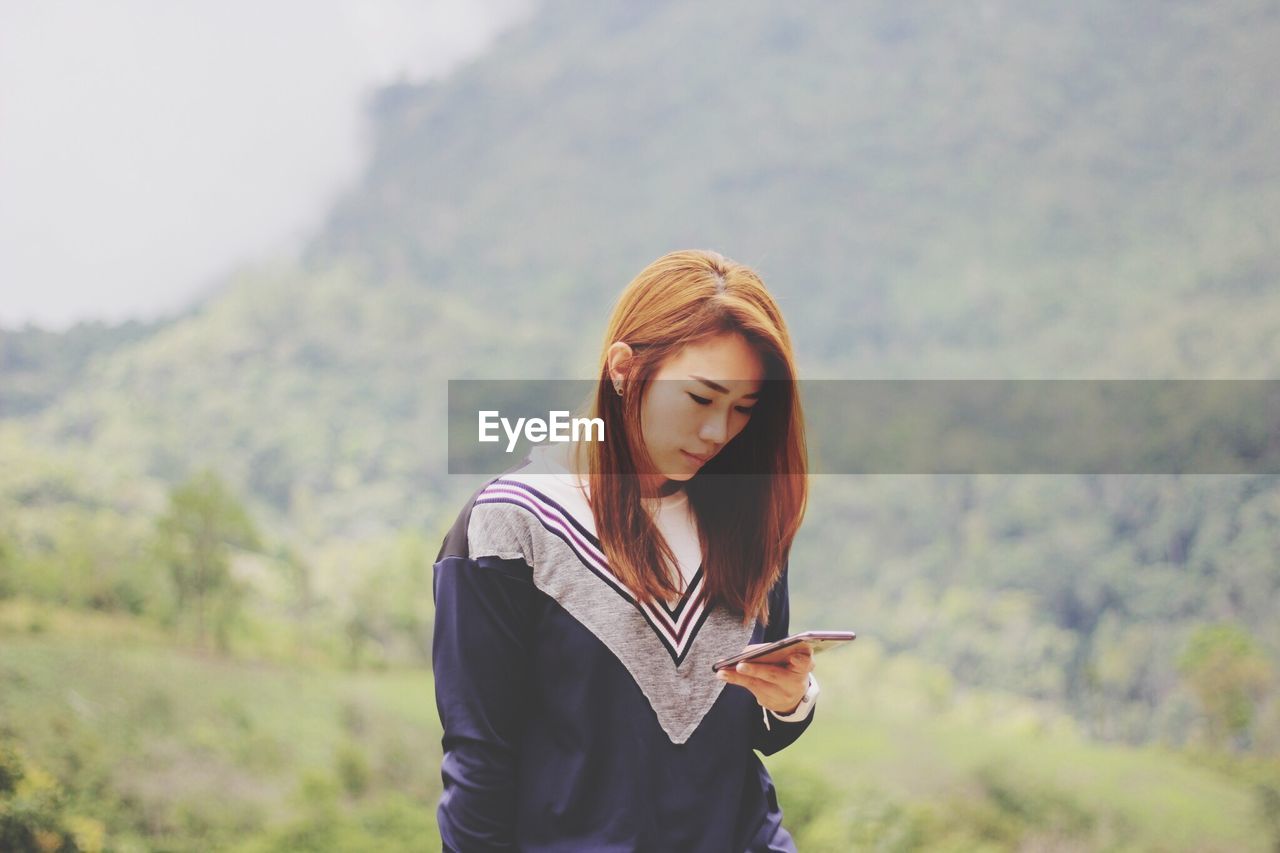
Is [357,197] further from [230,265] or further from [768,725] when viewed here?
[768,725]

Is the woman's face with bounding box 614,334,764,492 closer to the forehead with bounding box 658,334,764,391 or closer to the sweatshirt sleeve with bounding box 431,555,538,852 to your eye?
the forehead with bounding box 658,334,764,391

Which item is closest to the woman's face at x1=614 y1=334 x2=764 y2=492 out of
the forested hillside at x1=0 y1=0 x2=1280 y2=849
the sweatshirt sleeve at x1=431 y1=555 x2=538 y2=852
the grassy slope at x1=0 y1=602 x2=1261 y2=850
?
the sweatshirt sleeve at x1=431 y1=555 x2=538 y2=852

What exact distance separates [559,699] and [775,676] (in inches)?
7.6

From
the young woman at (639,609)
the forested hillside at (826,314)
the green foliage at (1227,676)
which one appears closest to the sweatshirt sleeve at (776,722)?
the young woman at (639,609)

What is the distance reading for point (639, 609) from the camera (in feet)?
3.39

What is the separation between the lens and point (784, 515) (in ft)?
3.76

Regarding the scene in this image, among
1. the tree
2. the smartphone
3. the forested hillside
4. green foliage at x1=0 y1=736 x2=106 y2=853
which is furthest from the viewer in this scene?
the forested hillside

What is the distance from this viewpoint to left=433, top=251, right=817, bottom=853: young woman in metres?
0.98

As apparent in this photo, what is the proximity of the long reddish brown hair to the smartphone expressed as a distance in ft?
0.35

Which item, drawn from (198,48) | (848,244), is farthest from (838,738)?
(198,48)

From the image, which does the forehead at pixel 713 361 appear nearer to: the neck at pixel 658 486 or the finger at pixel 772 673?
the neck at pixel 658 486

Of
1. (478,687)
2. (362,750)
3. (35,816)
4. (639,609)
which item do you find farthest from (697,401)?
(362,750)

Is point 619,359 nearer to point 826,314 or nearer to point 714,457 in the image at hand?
point 714,457

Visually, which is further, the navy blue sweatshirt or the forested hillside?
the forested hillside
